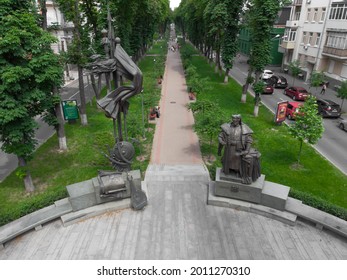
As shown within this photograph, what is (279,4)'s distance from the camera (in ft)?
72.5

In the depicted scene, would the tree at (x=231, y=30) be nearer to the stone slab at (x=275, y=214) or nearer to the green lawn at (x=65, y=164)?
the green lawn at (x=65, y=164)

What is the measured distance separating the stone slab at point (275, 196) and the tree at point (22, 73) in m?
10.6

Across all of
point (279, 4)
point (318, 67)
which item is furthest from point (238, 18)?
point (318, 67)

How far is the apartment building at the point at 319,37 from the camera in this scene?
35156 millimetres

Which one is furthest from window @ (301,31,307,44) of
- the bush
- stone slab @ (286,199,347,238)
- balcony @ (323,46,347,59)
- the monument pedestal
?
stone slab @ (286,199,347,238)

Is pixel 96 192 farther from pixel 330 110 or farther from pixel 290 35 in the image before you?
pixel 290 35

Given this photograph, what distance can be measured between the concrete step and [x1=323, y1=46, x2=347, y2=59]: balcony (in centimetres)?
2831

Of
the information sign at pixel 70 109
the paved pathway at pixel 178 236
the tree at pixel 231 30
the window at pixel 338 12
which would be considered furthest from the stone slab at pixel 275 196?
the window at pixel 338 12

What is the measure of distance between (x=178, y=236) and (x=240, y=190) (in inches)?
135

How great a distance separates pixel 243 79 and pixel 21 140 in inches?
1360

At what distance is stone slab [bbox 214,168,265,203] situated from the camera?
12.2m

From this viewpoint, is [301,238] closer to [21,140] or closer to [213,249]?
[213,249]

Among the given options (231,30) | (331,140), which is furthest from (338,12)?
(331,140)

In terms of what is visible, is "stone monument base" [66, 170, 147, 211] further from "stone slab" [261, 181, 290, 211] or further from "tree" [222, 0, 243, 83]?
"tree" [222, 0, 243, 83]
